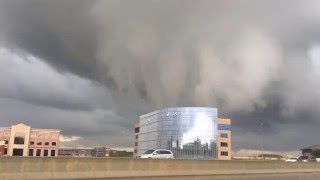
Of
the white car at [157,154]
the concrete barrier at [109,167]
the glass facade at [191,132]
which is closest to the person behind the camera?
the concrete barrier at [109,167]

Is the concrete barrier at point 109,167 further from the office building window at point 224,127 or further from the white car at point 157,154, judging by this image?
the office building window at point 224,127

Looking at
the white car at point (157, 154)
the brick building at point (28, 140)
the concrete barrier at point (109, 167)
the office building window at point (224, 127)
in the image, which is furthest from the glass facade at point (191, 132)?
the concrete barrier at point (109, 167)

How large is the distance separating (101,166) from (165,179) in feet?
19.8

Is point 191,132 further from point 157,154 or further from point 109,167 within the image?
point 109,167

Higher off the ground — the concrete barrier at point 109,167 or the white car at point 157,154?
the white car at point 157,154

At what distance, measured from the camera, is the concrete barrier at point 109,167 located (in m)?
27.6

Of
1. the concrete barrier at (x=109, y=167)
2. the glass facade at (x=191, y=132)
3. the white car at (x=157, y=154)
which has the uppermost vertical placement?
the glass facade at (x=191, y=132)

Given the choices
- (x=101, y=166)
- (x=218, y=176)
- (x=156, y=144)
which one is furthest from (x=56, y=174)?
(x=156, y=144)

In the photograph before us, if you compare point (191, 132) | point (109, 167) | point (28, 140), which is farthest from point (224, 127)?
point (109, 167)

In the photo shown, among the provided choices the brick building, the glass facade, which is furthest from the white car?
the glass facade

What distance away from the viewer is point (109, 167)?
108 feet

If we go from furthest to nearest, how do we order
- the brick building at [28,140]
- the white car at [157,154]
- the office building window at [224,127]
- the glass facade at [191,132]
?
the office building window at [224,127] < the glass facade at [191,132] < the brick building at [28,140] < the white car at [157,154]

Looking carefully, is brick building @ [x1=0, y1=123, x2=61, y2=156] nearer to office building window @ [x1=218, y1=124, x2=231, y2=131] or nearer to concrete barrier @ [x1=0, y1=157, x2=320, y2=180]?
office building window @ [x1=218, y1=124, x2=231, y2=131]

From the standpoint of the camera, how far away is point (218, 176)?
40.8 metres
